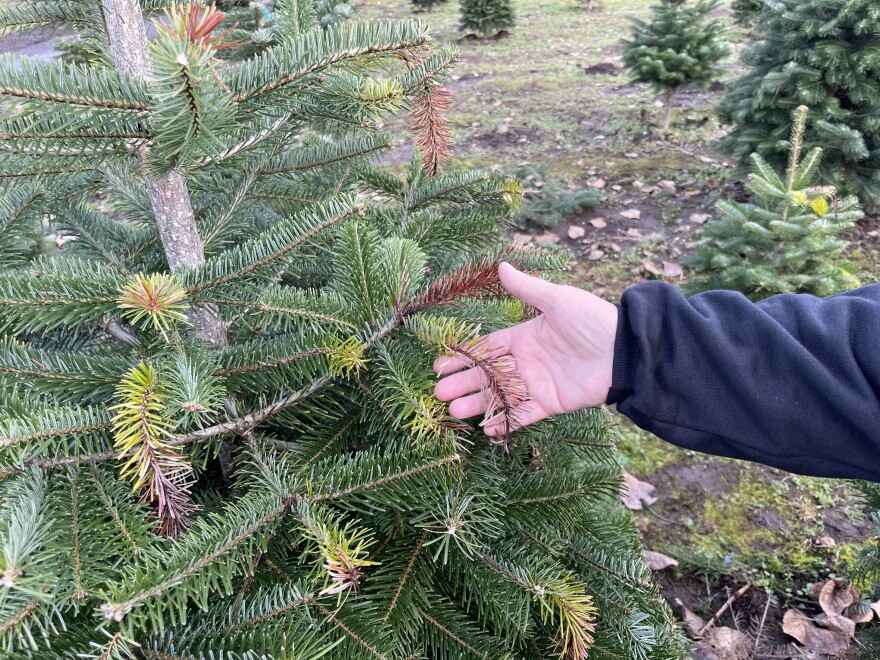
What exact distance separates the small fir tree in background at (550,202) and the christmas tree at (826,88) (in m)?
1.41

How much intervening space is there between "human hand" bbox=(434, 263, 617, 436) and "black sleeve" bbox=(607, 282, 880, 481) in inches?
2.6

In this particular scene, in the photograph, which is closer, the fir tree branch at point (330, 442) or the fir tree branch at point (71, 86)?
the fir tree branch at point (71, 86)

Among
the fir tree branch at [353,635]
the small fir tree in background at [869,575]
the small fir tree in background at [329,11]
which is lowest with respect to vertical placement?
Answer: the small fir tree in background at [869,575]

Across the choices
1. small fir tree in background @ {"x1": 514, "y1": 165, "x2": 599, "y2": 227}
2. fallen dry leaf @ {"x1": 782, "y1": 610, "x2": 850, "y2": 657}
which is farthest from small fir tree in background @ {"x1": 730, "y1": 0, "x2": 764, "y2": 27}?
fallen dry leaf @ {"x1": 782, "y1": 610, "x2": 850, "y2": 657}

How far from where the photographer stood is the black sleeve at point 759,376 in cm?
131

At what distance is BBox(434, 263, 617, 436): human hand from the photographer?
1.46 m

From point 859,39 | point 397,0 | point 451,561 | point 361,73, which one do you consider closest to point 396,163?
point 859,39

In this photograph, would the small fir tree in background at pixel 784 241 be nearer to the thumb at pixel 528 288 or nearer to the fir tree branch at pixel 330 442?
the thumb at pixel 528 288

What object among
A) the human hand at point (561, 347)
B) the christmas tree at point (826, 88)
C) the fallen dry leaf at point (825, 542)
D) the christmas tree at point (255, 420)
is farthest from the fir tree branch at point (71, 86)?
the christmas tree at point (826, 88)

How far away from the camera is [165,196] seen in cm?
130

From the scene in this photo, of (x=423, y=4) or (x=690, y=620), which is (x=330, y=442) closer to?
(x=690, y=620)

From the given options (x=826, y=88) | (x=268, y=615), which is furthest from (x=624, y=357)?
(x=826, y=88)

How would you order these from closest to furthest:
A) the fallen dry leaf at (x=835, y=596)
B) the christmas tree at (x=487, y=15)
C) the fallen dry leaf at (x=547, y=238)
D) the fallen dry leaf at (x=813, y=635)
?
the fallen dry leaf at (x=813, y=635)
the fallen dry leaf at (x=835, y=596)
the fallen dry leaf at (x=547, y=238)
the christmas tree at (x=487, y=15)

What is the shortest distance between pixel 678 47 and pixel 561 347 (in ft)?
20.1
